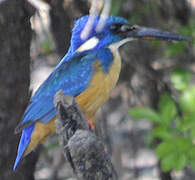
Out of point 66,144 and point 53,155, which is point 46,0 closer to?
point 66,144

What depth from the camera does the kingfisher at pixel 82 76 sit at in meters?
2.75

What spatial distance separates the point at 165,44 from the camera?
15.6 ft

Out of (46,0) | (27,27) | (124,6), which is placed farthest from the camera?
(124,6)

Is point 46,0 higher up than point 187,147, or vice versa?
point 46,0

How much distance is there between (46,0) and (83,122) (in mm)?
1573

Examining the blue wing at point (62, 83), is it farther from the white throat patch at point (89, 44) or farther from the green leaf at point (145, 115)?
the green leaf at point (145, 115)

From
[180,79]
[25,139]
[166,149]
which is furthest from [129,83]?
[25,139]

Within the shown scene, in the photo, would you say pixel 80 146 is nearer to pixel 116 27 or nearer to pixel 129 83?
pixel 116 27

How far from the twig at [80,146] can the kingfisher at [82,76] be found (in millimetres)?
603

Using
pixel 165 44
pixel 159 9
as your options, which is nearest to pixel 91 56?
pixel 165 44

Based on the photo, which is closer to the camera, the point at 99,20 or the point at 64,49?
the point at 99,20

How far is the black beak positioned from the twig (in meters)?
0.67

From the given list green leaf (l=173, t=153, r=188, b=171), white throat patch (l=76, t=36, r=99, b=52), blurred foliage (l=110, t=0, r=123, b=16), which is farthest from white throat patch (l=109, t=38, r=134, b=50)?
blurred foliage (l=110, t=0, r=123, b=16)

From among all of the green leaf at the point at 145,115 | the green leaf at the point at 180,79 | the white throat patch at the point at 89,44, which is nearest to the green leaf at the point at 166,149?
the green leaf at the point at 145,115
